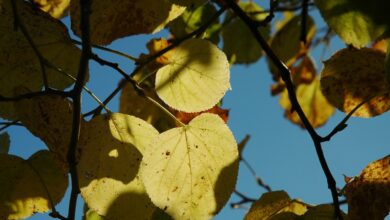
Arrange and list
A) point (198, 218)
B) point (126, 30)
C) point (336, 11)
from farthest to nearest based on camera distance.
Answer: point (126, 30), point (198, 218), point (336, 11)

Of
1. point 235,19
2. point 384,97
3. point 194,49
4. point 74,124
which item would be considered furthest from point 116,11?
point 235,19

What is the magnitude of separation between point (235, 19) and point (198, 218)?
0.85m

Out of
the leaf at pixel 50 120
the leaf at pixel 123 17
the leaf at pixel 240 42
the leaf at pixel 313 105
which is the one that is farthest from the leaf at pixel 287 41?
the leaf at pixel 50 120

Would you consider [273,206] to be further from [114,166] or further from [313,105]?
[313,105]

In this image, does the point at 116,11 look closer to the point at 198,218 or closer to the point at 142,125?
the point at 142,125

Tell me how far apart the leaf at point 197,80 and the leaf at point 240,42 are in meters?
0.68

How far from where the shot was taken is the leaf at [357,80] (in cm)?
89

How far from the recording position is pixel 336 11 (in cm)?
64

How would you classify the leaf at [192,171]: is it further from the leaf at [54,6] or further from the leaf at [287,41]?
the leaf at [287,41]

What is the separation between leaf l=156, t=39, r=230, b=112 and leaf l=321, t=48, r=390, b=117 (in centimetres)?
23

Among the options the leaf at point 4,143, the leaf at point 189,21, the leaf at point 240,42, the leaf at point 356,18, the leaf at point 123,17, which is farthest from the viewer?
the leaf at point 240,42

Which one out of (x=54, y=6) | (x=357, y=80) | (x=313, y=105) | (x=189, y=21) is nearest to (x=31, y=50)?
(x=54, y=6)

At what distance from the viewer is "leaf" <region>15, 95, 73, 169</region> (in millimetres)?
720

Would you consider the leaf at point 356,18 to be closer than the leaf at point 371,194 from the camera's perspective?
Yes
